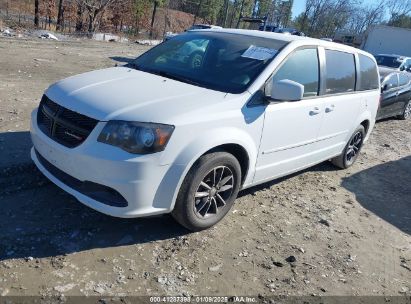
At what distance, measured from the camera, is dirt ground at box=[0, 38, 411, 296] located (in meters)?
3.10

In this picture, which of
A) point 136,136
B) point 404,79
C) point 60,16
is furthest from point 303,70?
point 60,16

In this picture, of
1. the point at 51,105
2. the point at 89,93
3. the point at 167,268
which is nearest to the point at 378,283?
the point at 167,268

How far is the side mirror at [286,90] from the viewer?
378 centimetres

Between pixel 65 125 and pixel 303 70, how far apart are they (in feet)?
8.37

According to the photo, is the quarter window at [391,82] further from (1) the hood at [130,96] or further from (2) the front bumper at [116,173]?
(2) the front bumper at [116,173]

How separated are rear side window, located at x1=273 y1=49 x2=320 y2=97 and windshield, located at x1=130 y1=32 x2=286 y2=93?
0.59 feet

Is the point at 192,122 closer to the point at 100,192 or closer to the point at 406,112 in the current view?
the point at 100,192

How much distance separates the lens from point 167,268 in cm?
329

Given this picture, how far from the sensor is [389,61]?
704 inches

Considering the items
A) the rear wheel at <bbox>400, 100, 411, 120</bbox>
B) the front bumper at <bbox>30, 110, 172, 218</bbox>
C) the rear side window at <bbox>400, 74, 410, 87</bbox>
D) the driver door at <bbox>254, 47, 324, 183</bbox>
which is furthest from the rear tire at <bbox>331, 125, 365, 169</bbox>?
the rear wheel at <bbox>400, 100, 411, 120</bbox>

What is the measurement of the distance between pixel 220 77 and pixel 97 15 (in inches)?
876

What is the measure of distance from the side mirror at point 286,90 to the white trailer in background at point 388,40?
28237mm

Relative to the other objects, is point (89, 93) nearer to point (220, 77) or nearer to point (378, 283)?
point (220, 77)

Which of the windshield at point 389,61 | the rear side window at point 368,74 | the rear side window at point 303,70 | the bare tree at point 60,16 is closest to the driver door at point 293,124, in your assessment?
the rear side window at point 303,70
